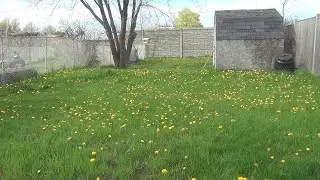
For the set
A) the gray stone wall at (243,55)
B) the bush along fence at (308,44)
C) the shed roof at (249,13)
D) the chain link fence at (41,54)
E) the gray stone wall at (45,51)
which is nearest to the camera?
the bush along fence at (308,44)

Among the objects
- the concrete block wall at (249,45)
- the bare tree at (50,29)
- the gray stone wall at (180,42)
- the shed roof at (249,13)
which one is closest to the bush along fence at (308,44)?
the concrete block wall at (249,45)

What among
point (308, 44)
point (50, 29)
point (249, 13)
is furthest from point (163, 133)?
point (50, 29)

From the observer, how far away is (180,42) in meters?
34.9

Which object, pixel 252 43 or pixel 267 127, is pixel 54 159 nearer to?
pixel 267 127

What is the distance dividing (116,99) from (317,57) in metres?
7.19

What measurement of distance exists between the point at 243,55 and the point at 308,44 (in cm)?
345

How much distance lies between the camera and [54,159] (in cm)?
532

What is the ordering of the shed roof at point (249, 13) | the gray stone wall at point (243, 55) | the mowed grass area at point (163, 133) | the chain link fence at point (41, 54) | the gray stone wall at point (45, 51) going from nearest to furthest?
the mowed grass area at point (163, 133), the chain link fence at point (41, 54), the gray stone wall at point (45, 51), the gray stone wall at point (243, 55), the shed roof at point (249, 13)

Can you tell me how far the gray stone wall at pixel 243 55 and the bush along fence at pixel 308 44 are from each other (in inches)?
46.8

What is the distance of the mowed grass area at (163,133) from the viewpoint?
16.1 feet

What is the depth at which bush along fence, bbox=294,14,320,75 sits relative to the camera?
14.6 m

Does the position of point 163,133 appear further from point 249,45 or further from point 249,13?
point 249,13

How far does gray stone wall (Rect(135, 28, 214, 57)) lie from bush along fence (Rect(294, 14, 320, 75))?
1587cm

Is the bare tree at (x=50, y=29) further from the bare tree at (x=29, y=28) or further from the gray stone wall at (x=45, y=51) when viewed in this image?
the gray stone wall at (x=45, y=51)
